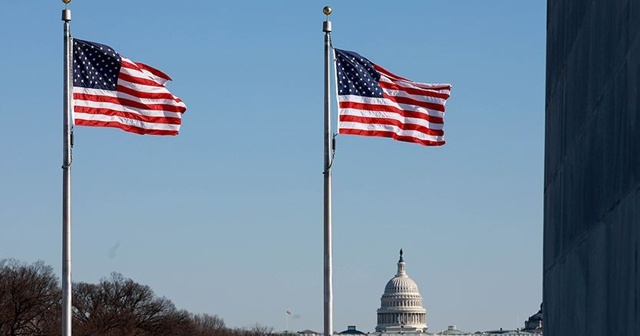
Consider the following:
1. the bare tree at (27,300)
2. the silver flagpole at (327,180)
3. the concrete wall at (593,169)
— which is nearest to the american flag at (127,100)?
the silver flagpole at (327,180)

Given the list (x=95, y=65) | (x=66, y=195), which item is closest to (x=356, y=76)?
(x=95, y=65)

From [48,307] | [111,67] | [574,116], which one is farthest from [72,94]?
[48,307]

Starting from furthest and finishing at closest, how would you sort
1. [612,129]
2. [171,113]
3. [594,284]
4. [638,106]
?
[171,113], [594,284], [612,129], [638,106]

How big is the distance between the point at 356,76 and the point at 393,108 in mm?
1213

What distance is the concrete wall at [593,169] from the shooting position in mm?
15125

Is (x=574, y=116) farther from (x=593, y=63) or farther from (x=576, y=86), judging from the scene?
(x=593, y=63)

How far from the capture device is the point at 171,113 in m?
33.2

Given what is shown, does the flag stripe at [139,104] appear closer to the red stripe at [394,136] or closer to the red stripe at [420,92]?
the red stripe at [394,136]

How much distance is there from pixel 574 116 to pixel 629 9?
559cm

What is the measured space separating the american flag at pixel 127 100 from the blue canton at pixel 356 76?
3.61m

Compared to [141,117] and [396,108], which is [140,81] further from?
[396,108]

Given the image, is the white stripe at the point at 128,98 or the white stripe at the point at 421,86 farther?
the white stripe at the point at 421,86

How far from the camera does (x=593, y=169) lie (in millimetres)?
18203

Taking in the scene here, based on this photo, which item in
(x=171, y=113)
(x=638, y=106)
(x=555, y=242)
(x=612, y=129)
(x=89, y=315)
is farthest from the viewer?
(x=89, y=315)
